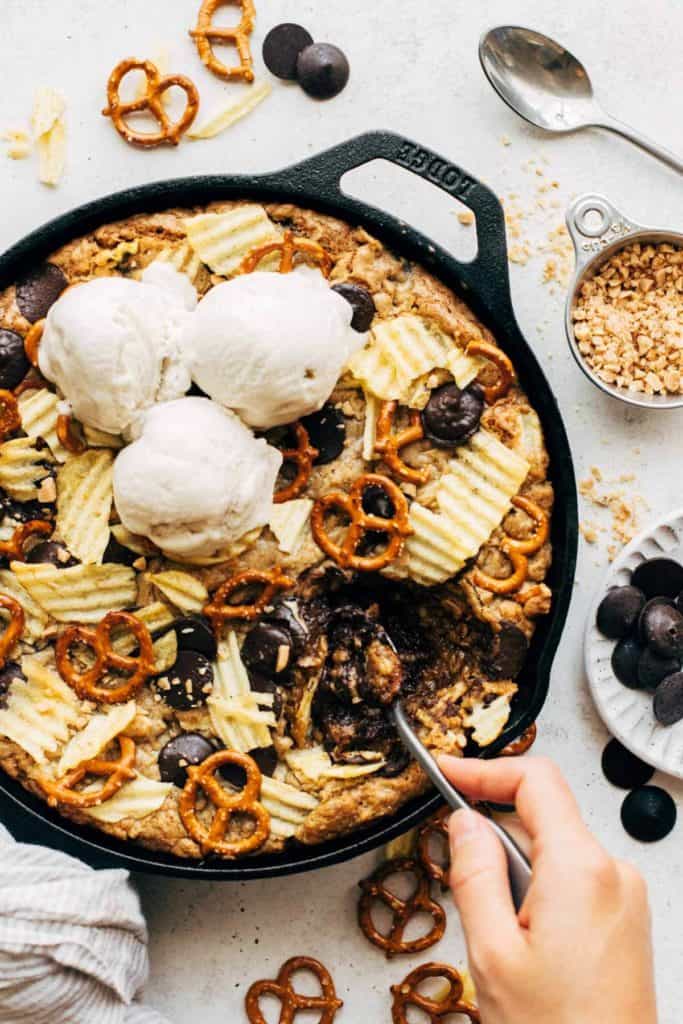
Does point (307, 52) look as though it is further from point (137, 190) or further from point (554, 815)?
point (554, 815)

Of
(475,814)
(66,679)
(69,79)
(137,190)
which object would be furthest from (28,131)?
(475,814)

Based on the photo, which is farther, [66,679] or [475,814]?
[66,679]

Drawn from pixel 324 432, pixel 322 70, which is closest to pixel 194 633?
pixel 324 432

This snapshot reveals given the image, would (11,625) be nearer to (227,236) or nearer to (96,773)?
(96,773)

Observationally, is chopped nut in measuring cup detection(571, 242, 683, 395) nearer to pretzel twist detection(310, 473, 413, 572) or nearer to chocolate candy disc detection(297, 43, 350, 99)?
pretzel twist detection(310, 473, 413, 572)

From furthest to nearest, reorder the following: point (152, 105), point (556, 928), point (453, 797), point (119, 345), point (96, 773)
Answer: point (152, 105), point (96, 773), point (119, 345), point (453, 797), point (556, 928)
